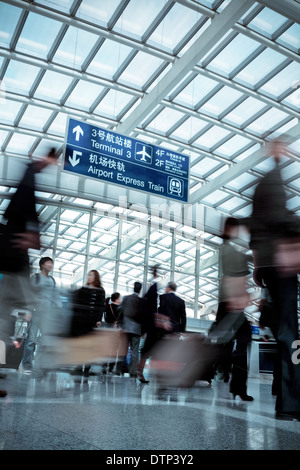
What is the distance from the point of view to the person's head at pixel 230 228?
2.97 m

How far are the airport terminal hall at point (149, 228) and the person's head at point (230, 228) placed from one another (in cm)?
1

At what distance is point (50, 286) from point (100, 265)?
15.7m

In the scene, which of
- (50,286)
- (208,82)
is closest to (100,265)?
(208,82)

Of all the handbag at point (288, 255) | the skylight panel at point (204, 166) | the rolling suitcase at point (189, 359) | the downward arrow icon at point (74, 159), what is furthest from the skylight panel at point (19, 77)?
the handbag at point (288, 255)

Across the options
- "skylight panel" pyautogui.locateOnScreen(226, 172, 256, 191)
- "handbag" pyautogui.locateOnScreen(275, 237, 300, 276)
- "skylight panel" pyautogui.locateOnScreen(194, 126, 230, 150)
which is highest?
"skylight panel" pyautogui.locateOnScreen(194, 126, 230, 150)

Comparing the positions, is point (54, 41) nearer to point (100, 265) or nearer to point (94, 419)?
point (100, 265)

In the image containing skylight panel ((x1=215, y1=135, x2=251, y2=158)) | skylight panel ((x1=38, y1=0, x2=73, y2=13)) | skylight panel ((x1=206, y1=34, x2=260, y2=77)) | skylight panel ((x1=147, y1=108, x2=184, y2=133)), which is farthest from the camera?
skylight panel ((x1=215, y1=135, x2=251, y2=158))

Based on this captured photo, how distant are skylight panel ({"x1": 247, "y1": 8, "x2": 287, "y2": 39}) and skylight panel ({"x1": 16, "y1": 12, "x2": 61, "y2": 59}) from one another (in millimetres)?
5340

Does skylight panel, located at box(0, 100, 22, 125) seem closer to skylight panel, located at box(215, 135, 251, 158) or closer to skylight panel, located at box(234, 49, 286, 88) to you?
skylight panel, located at box(234, 49, 286, 88)

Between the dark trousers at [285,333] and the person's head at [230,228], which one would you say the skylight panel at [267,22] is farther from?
the dark trousers at [285,333]

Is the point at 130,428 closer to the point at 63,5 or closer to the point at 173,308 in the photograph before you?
the point at 173,308


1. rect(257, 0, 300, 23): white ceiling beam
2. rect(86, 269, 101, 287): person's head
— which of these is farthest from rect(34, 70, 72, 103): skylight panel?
rect(86, 269, 101, 287): person's head

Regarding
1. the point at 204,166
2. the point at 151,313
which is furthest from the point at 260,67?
the point at 151,313

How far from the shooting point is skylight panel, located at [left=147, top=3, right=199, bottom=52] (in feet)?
37.5
